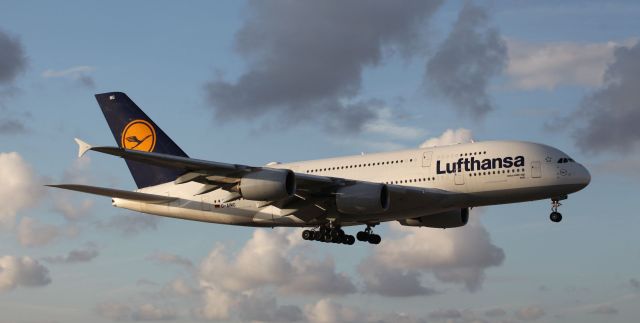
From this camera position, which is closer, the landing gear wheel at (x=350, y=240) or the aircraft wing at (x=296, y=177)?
the aircraft wing at (x=296, y=177)

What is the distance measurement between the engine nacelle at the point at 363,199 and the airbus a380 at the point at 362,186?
1.9 inches

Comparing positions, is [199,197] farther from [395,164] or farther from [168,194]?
[395,164]

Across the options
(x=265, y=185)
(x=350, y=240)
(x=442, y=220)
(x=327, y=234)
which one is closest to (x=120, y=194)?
(x=265, y=185)

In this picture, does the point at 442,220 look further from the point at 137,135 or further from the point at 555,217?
the point at 137,135

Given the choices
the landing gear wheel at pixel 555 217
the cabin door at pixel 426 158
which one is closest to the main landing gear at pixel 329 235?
the cabin door at pixel 426 158

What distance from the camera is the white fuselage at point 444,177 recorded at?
153ft

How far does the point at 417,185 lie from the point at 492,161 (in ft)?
12.9

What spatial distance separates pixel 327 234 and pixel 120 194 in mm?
11297

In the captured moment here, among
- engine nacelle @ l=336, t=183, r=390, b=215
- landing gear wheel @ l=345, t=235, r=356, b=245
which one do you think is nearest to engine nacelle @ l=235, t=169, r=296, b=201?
engine nacelle @ l=336, t=183, r=390, b=215

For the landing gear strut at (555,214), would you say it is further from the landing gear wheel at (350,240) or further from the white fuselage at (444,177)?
the landing gear wheel at (350,240)

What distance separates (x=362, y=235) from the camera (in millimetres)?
54062

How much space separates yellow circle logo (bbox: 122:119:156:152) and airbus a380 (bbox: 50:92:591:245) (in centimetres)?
465

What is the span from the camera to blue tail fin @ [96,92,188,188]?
55438 millimetres

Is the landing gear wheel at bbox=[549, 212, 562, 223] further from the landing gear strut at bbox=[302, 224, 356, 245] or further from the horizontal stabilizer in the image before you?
the horizontal stabilizer
